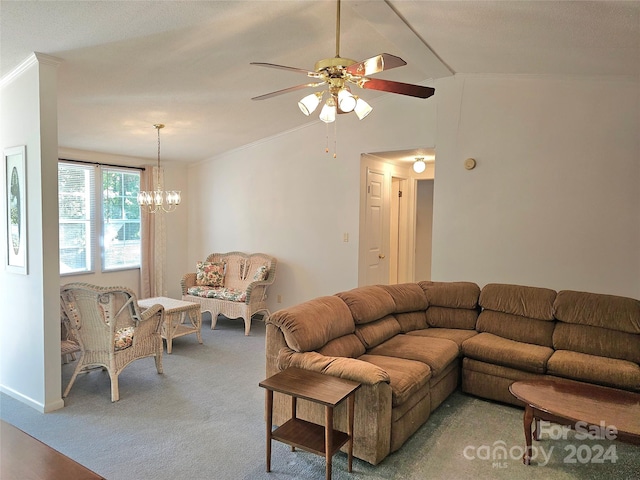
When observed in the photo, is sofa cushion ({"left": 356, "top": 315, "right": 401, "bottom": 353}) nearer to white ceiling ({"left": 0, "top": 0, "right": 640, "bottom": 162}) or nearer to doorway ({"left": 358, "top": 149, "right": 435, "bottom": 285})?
doorway ({"left": 358, "top": 149, "right": 435, "bottom": 285})

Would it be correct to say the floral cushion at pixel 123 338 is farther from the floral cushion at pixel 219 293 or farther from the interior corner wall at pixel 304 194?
the interior corner wall at pixel 304 194

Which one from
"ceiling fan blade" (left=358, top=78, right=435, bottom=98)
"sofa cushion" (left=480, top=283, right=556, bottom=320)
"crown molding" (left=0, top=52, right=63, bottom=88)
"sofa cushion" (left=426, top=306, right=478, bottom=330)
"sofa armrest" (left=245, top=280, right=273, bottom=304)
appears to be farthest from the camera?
"sofa armrest" (left=245, top=280, right=273, bottom=304)

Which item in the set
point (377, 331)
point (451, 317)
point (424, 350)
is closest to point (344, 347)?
point (377, 331)

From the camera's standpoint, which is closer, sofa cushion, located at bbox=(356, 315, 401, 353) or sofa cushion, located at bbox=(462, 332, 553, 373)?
sofa cushion, located at bbox=(462, 332, 553, 373)

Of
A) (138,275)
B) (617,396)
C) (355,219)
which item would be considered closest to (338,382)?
(617,396)

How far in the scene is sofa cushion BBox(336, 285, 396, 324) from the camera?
3381 millimetres

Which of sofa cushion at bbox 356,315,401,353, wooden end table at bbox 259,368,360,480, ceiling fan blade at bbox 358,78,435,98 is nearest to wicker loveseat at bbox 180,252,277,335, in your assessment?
sofa cushion at bbox 356,315,401,353

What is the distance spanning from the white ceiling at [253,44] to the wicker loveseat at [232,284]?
2.13m

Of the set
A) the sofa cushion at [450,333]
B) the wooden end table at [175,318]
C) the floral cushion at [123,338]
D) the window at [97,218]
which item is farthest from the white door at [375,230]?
the window at [97,218]

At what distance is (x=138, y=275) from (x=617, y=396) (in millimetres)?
5942

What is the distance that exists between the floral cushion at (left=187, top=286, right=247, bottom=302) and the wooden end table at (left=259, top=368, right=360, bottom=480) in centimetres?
305

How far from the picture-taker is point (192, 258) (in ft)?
23.2

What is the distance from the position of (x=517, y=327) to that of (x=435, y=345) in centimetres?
84

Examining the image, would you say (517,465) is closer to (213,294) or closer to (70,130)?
(213,294)
